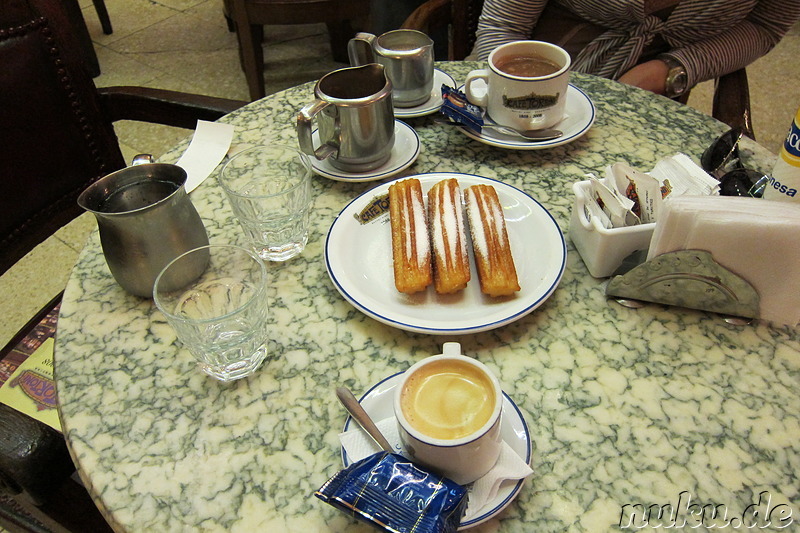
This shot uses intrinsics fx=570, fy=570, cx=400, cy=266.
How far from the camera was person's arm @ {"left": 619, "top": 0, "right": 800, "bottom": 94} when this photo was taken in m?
1.33

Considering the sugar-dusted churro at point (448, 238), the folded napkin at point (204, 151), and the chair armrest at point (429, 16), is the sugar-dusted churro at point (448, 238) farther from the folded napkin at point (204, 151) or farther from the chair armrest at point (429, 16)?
the chair armrest at point (429, 16)

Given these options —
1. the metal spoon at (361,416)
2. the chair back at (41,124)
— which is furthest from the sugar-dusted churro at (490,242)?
the chair back at (41,124)

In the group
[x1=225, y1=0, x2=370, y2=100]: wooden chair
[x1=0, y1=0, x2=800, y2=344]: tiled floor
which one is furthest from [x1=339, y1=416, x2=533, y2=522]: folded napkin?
[x1=225, y1=0, x2=370, y2=100]: wooden chair

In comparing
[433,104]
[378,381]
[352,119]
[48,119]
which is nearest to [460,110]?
[433,104]

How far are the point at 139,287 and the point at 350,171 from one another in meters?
0.40

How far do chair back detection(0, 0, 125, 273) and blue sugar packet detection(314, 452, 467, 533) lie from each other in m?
0.92

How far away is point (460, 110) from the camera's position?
1.06 metres

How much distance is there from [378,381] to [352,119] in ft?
1.49

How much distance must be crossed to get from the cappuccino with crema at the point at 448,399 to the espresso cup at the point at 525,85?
0.60 metres

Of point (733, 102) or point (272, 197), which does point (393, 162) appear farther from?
point (733, 102)

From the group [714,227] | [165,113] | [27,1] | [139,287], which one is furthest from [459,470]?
[27,1]

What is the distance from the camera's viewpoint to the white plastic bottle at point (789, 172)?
69cm

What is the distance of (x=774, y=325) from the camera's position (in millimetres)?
732

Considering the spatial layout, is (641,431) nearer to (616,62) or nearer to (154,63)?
(616,62)
